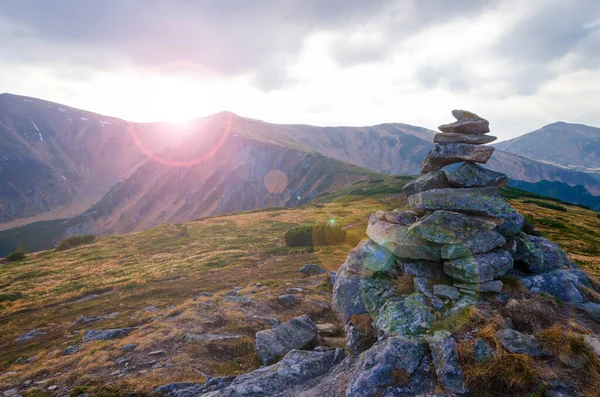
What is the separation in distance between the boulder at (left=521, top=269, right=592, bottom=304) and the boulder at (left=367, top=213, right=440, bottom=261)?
13.4 feet

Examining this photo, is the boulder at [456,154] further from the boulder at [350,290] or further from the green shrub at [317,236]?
the green shrub at [317,236]

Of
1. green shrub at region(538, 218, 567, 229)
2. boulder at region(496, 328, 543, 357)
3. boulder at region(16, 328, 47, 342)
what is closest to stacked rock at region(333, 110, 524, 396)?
boulder at region(496, 328, 543, 357)

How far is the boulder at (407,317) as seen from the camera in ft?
37.9

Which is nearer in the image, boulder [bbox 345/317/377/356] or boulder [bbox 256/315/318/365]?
boulder [bbox 345/317/377/356]

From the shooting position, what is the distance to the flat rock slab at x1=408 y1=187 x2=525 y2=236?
1453cm

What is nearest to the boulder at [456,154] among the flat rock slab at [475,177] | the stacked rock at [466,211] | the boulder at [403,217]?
the stacked rock at [466,211]

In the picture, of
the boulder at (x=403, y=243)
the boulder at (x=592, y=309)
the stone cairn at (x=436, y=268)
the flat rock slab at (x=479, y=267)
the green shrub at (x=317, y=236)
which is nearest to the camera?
the stone cairn at (x=436, y=268)

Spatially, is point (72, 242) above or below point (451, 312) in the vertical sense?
below

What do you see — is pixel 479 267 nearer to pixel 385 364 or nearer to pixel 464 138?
pixel 385 364

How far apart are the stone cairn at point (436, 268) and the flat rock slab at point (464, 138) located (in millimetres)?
53

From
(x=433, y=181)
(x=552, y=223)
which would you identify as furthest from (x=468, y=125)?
(x=552, y=223)

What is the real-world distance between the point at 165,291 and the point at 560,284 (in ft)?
93.5

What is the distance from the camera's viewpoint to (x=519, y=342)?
980 centimetres

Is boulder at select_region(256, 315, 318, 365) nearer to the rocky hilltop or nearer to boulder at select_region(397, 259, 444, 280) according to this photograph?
the rocky hilltop
